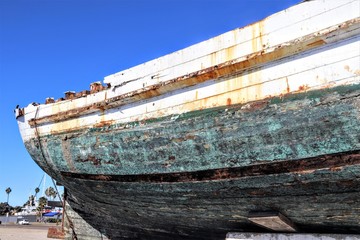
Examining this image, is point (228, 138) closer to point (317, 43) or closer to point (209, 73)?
point (209, 73)

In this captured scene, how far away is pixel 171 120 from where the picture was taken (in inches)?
158

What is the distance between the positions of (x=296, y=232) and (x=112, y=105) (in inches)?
108

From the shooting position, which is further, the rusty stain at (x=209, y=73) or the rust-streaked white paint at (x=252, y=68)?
the rusty stain at (x=209, y=73)

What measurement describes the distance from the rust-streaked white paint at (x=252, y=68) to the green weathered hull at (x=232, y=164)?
0.12 m

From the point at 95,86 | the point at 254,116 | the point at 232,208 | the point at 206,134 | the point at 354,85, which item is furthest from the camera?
the point at 95,86

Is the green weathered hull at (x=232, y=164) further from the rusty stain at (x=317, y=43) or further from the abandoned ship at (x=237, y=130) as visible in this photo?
the rusty stain at (x=317, y=43)

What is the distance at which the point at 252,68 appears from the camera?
3516 millimetres

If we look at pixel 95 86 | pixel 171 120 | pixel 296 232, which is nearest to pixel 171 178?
pixel 171 120

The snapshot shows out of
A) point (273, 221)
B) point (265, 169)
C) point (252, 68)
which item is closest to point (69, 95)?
point (252, 68)

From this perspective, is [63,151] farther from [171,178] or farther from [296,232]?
[296,232]

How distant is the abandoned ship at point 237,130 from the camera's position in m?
2.99

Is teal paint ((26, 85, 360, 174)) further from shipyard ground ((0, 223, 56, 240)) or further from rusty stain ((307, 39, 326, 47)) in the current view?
shipyard ground ((0, 223, 56, 240))

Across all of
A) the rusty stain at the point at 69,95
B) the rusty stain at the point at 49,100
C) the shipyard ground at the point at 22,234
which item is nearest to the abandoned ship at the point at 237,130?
the rusty stain at the point at 69,95

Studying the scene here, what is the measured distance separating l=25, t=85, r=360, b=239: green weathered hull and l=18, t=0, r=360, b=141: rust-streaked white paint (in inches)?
4.9
